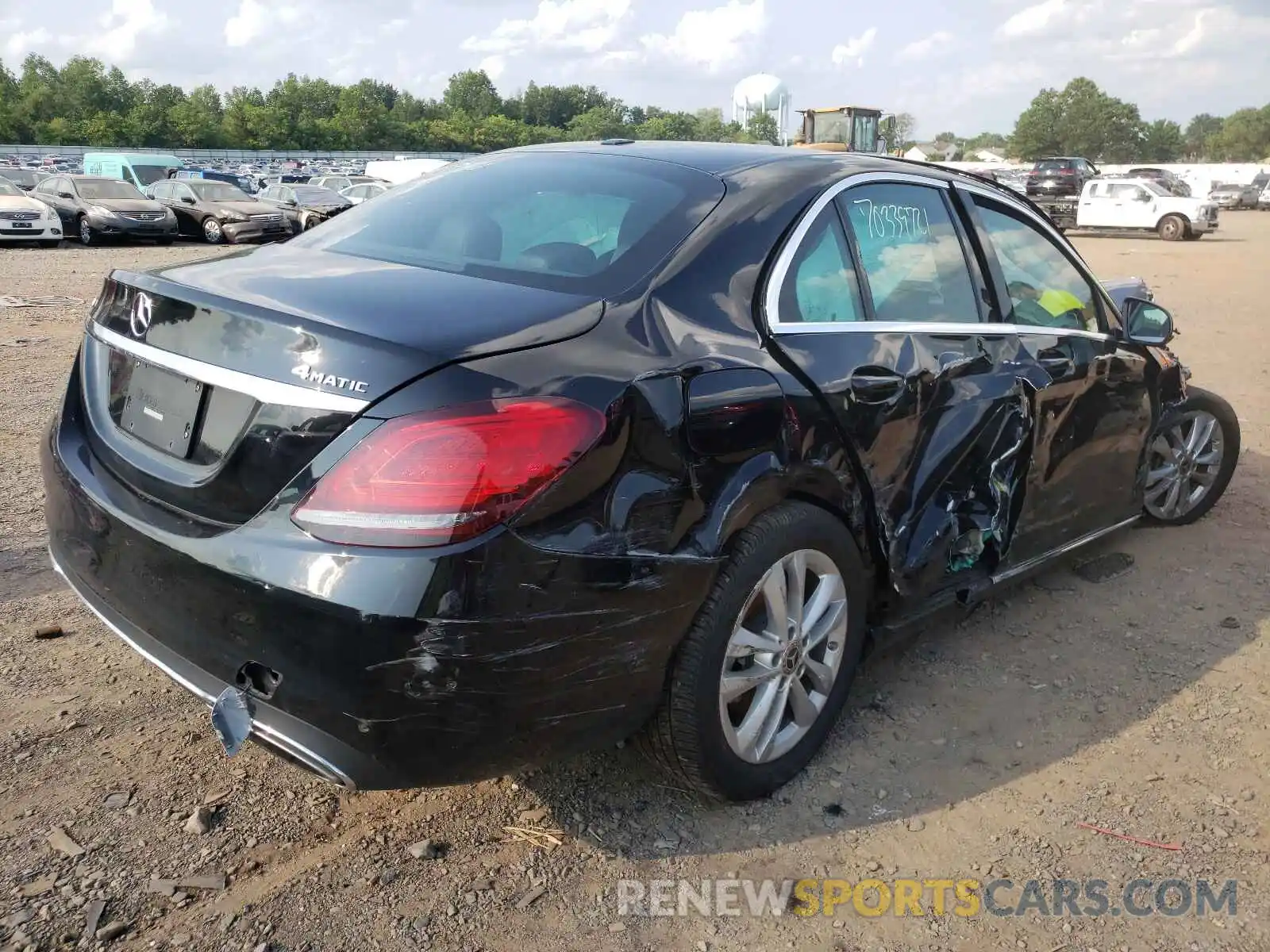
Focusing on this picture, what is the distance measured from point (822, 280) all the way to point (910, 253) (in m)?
0.53

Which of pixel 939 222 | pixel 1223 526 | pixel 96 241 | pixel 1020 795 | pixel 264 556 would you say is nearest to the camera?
pixel 264 556

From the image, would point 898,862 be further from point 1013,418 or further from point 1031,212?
point 1031,212

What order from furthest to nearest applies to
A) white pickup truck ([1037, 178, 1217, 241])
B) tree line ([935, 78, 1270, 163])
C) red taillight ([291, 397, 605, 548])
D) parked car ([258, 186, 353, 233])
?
tree line ([935, 78, 1270, 163]) < white pickup truck ([1037, 178, 1217, 241]) < parked car ([258, 186, 353, 233]) < red taillight ([291, 397, 605, 548])

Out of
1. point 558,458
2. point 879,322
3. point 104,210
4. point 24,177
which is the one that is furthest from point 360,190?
point 558,458

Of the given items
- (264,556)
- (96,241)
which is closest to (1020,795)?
(264,556)

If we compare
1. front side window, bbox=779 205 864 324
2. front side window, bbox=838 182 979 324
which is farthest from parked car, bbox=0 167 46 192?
front side window, bbox=779 205 864 324

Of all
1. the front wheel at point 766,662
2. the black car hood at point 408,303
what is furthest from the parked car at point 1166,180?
the black car hood at point 408,303

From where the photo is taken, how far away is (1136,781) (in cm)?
299

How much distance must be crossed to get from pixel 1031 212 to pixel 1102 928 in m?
2.58

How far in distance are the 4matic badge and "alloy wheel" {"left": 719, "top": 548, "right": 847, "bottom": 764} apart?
108 centimetres

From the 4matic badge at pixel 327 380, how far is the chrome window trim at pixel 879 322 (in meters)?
1.09

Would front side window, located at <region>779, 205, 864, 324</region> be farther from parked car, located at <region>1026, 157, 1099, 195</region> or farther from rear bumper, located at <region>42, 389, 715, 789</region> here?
parked car, located at <region>1026, 157, 1099, 195</region>

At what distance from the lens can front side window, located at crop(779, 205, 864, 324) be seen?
9.15 feet

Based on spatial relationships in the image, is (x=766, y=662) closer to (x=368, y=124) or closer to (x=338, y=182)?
(x=338, y=182)
